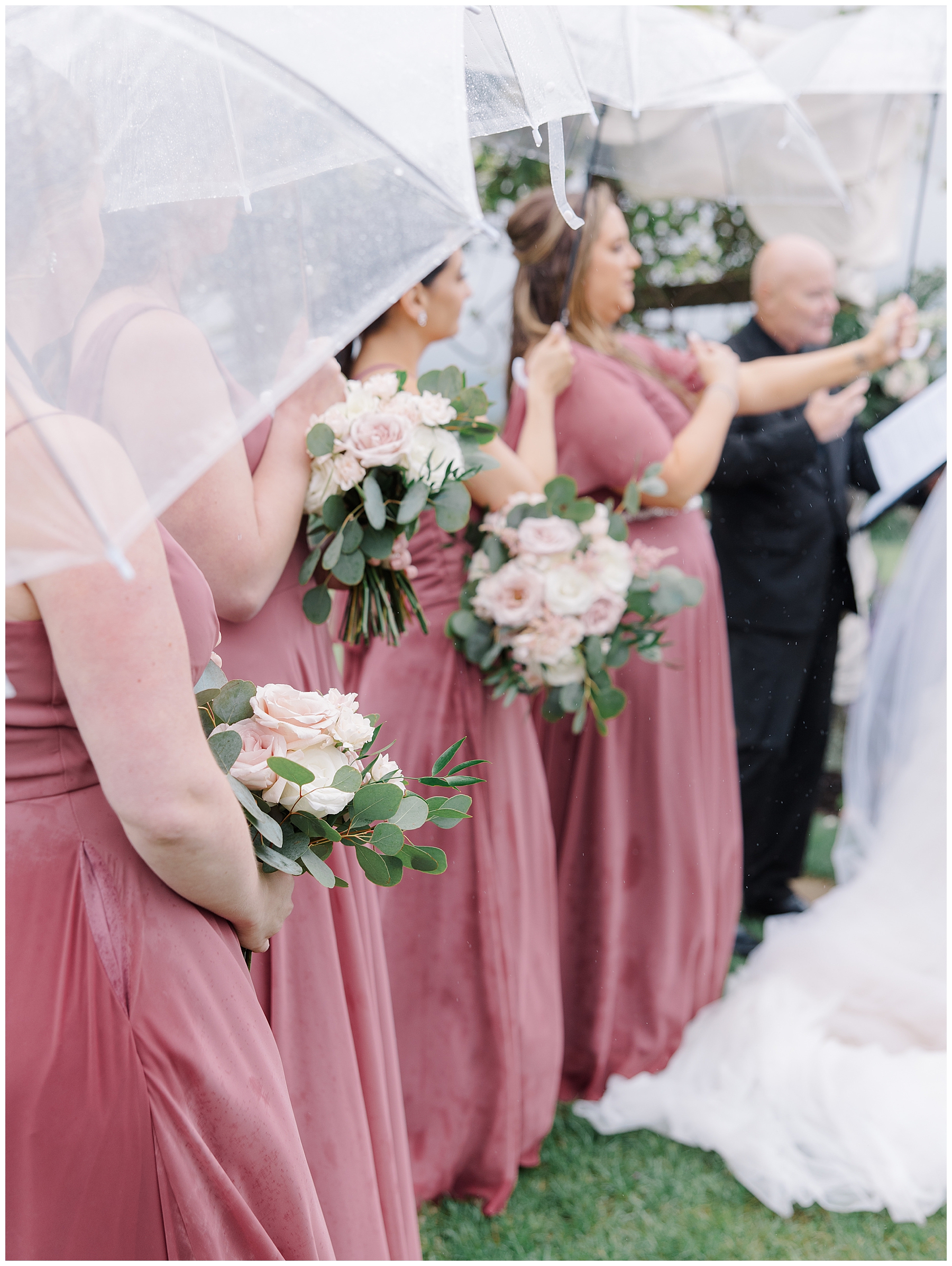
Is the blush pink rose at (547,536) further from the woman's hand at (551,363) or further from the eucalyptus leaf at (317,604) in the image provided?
the eucalyptus leaf at (317,604)

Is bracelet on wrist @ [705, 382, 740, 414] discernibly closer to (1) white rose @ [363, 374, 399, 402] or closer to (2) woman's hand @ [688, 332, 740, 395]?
(2) woman's hand @ [688, 332, 740, 395]

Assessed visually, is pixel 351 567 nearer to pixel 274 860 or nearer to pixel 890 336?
pixel 274 860

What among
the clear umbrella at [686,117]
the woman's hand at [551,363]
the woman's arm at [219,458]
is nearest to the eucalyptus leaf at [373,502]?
the woman's arm at [219,458]

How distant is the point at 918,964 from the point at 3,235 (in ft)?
10.6

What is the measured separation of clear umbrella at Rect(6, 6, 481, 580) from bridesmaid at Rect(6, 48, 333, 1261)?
0.14 ft

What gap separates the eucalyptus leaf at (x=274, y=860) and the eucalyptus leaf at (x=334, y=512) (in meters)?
0.77

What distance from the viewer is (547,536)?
263 cm

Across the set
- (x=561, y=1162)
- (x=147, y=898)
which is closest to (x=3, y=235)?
(x=147, y=898)

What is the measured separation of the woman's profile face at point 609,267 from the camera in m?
3.22

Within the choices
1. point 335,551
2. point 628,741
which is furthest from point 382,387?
point 628,741

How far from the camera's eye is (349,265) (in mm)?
1328

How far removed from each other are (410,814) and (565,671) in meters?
1.37

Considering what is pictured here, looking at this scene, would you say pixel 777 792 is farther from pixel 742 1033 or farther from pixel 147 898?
pixel 147 898

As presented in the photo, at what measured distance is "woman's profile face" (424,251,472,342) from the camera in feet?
8.74
